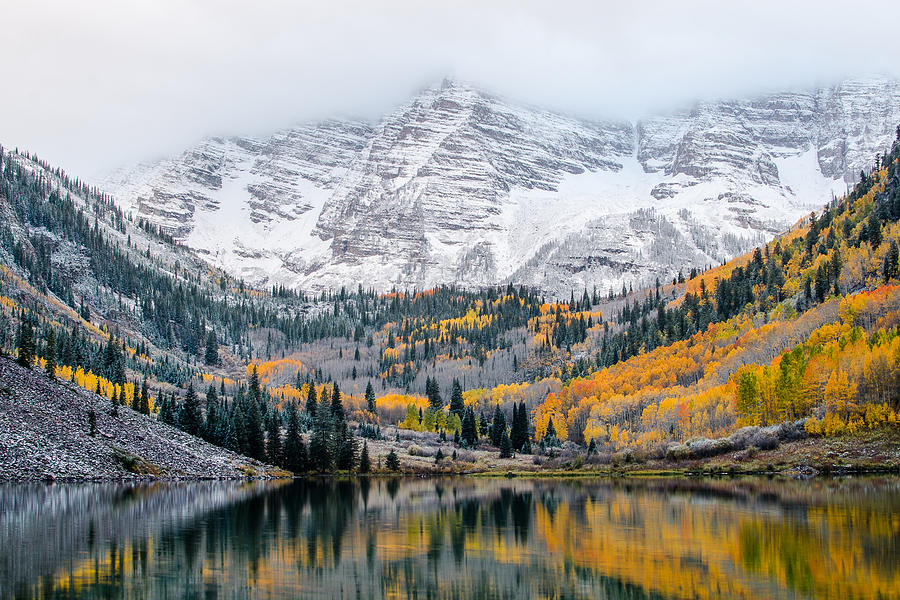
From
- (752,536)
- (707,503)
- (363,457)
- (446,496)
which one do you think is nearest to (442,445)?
(363,457)

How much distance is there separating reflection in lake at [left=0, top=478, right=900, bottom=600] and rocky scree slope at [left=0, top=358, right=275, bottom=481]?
12.0m

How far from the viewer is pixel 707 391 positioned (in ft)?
477

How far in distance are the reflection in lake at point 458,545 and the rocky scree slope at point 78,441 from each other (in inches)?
471

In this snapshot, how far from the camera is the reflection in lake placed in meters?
39.1

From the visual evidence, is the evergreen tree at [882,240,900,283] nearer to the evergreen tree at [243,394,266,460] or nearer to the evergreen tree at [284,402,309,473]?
the evergreen tree at [284,402,309,473]

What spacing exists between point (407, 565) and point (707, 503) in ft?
116

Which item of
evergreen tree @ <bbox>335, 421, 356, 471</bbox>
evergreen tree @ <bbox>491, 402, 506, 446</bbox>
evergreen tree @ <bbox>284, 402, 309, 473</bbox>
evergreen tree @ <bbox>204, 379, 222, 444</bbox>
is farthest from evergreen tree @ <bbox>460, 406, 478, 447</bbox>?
evergreen tree @ <bbox>204, 379, 222, 444</bbox>

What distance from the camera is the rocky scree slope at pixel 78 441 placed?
309 ft

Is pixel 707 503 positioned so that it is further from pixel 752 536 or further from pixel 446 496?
pixel 446 496

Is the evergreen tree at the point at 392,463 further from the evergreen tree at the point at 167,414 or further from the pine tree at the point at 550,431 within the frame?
the pine tree at the point at 550,431

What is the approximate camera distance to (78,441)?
3996 inches

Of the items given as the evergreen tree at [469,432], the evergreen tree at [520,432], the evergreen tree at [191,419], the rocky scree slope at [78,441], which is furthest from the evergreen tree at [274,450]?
the evergreen tree at [520,432]

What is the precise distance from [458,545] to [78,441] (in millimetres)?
64854

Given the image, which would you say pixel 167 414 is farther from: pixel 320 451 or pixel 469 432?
pixel 469 432
